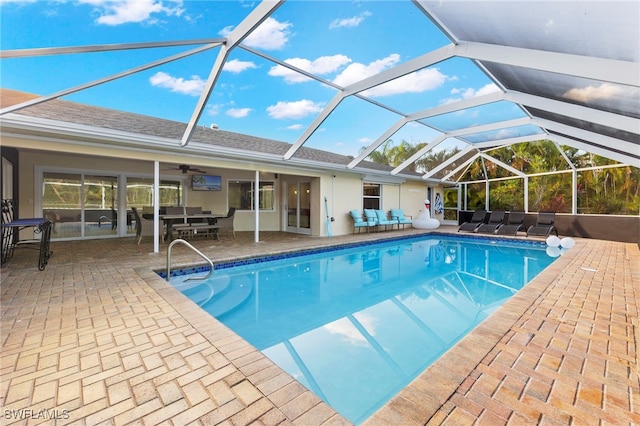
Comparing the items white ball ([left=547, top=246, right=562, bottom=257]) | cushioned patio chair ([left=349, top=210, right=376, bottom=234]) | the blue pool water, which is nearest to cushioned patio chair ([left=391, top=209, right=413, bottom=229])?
cushioned patio chair ([left=349, top=210, right=376, bottom=234])

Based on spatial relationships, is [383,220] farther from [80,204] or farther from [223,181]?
[80,204]

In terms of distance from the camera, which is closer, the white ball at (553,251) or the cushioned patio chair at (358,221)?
the white ball at (553,251)

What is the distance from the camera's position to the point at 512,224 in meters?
12.2

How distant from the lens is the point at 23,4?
3.63m

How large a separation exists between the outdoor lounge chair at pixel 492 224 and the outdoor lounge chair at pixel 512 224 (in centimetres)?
21

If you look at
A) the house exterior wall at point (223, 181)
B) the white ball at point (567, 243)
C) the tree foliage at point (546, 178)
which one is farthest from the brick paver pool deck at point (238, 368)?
the tree foliage at point (546, 178)

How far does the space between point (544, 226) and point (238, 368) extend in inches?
498

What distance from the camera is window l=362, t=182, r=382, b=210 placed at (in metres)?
12.5

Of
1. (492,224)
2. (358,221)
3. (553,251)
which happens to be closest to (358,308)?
(358,221)

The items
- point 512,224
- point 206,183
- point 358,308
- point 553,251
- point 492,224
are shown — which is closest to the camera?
point 358,308

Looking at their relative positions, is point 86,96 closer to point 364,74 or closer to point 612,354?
point 364,74

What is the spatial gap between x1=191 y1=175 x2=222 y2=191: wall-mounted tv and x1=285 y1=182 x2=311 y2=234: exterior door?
2.91 m

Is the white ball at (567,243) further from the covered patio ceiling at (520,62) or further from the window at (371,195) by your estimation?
the window at (371,195)

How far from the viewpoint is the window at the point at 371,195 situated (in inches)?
491
